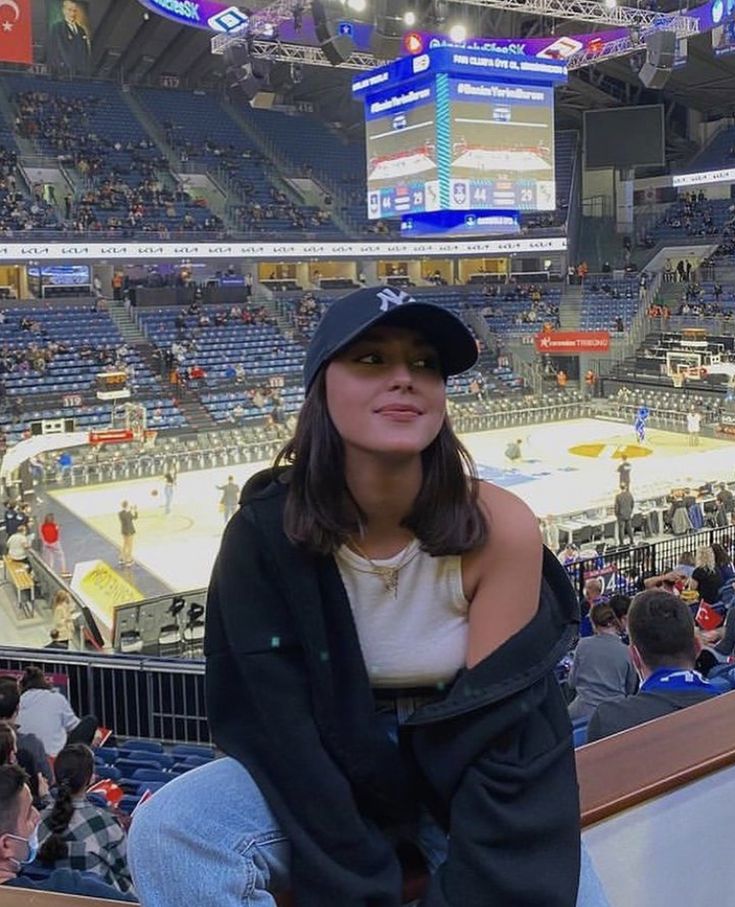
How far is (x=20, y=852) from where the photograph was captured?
2.96 metres

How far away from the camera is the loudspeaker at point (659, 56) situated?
1997cm

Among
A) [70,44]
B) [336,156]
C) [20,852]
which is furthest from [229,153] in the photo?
[20,852]

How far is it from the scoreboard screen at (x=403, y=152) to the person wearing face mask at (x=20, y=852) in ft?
60.6

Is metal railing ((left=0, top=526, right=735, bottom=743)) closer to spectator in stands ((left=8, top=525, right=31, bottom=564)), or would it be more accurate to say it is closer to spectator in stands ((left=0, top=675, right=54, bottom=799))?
spectator in stands ((left=0, top=675, right=54, bottom=799))

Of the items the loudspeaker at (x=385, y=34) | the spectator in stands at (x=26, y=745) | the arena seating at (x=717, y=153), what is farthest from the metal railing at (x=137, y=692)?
the arena seating at (x=717, y=153)

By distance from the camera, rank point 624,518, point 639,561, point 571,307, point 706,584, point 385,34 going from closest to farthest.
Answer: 1. point 706,584
2. point 639,561
3. point 624,518
4. point 385,34
5. point 571,307

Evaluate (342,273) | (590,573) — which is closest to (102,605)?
(590,573)

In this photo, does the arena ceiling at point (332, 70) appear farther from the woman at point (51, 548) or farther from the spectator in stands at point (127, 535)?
the woman at point (51, 548)

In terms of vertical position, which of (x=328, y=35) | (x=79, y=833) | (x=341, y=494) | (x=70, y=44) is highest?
(x=70, y=44)

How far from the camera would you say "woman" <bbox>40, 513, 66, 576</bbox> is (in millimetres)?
15578

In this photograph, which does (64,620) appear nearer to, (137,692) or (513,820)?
(137,692)

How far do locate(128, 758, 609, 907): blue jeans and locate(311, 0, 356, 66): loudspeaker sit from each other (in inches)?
707

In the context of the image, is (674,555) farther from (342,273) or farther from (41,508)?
(342,273)

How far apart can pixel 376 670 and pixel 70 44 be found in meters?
40.7
